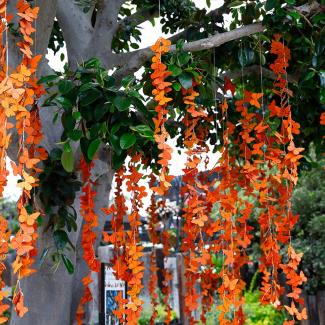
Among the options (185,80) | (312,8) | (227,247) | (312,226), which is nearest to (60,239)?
(227,247)

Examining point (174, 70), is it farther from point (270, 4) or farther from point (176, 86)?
point (270, 4)

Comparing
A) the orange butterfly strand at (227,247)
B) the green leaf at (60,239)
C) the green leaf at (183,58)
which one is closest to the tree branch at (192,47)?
the green leaf at (183,58)

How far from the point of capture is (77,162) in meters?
1.83

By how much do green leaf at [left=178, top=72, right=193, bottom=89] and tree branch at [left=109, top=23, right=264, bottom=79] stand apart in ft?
0.53

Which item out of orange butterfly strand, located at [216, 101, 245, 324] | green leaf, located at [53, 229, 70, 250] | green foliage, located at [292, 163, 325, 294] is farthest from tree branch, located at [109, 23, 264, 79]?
green foliage, located at [292, 163, 325, 294]

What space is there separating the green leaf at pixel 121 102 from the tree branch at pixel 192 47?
0.33 metres

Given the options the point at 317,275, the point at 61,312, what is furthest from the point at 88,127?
the point at 317,275

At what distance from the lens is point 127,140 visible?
51.8 inches

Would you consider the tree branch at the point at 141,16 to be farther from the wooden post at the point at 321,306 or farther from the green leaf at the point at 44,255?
the wooden post at the point at 321,306

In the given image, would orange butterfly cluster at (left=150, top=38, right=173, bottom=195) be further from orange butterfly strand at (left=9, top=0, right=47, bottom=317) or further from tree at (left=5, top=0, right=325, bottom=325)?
orange butterfly strand at (left=9, top=0, right=47, bottom=317)

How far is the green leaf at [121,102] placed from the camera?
1.30 meters

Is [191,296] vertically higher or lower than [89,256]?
lower

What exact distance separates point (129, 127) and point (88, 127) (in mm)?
165

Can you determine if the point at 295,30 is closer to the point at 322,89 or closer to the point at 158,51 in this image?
the point at 322,89
